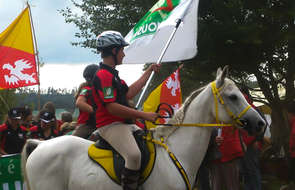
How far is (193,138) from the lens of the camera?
200 inches

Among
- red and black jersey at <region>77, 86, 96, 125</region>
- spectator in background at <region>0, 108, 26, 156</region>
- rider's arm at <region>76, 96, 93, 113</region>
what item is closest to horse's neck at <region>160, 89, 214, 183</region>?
rider's arm at <region>76, 96, 93, 113</region>

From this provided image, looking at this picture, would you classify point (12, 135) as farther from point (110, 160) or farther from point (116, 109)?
point (116, 109)

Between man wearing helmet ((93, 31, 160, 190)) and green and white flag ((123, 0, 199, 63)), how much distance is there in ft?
9.67

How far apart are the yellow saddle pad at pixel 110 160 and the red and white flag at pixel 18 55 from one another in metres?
6.15

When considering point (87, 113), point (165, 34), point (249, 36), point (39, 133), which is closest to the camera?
point (87, 113)

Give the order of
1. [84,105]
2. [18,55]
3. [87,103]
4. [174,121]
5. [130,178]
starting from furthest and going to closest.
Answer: [18,55] < [87,103] < [84,105] < [174,121] < [130,178]

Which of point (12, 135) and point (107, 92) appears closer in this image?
point (107, 92)

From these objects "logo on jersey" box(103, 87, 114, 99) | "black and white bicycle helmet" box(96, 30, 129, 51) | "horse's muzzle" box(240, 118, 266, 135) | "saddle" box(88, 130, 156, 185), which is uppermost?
"black and white bicycle helmet" box(96, 30, 129, 51)

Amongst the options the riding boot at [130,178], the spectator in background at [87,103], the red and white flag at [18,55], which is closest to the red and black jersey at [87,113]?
the spectator in background at [87,103]

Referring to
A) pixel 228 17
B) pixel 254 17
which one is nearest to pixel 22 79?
pixel 228 17

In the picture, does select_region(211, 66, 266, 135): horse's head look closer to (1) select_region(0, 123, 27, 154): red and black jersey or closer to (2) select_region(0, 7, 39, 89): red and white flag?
(1) select_region(0, 123, 27, 154): red and black jersey

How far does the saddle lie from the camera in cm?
489

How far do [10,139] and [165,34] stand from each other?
394 cm

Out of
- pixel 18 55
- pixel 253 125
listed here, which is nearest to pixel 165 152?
pixel 253 125
